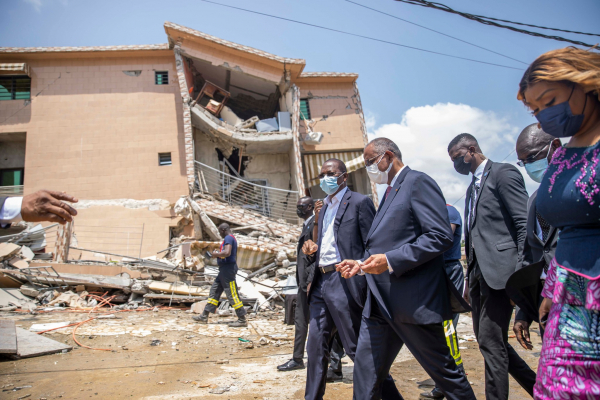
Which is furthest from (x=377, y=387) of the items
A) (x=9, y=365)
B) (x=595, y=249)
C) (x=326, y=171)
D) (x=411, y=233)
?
(x=9, y=365)

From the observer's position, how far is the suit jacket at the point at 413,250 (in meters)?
2.00

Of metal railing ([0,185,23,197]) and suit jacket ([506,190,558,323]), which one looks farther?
metal railing ([0,185,23,197])

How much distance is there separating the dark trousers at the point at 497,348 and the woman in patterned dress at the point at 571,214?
3.31 ft

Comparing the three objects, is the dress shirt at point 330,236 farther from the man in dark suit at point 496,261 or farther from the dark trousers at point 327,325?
the man in dark suit at point 496,261

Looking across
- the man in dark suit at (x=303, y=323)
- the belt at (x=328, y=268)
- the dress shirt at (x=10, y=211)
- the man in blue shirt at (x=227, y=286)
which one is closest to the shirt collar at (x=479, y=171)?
the belt at (x=328, y=268)

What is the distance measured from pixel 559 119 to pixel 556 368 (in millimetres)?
892

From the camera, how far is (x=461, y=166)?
3.11m

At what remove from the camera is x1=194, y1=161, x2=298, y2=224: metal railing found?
14380mm

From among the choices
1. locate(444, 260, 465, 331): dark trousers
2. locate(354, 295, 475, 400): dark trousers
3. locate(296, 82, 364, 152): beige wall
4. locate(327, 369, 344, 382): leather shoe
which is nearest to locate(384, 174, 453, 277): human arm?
locate(354, 295, 475, 400): dark trousers

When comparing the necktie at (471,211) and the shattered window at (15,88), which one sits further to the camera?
the shattered window at (15,88)

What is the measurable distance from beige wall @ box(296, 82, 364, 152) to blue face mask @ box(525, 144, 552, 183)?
1427 cm

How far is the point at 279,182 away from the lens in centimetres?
1705

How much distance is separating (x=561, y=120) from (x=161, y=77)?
16394mm

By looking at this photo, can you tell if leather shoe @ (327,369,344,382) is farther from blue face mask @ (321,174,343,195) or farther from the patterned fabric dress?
the patterned fabric dress
